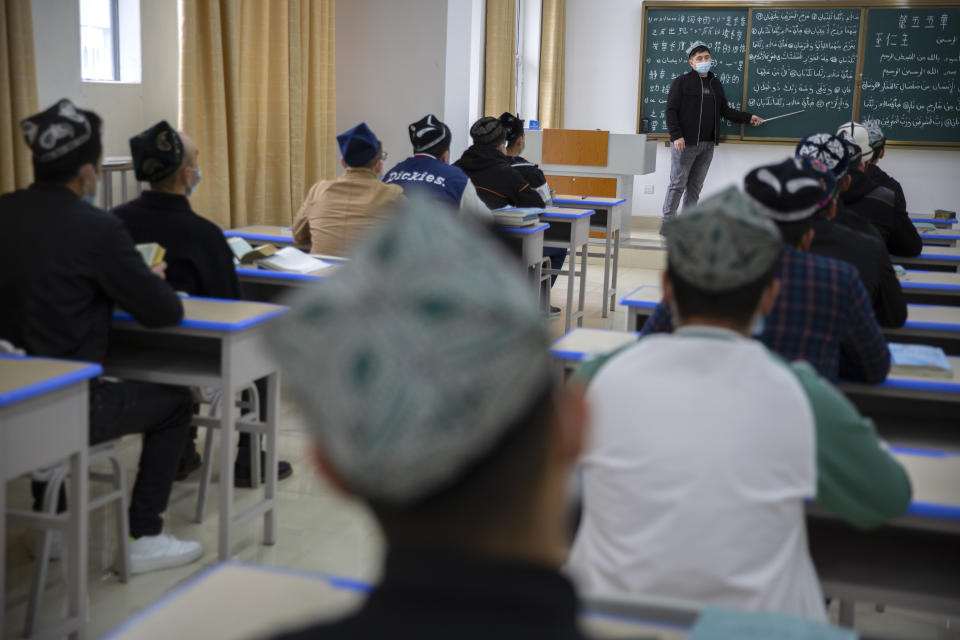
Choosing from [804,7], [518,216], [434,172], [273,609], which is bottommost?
[273,609]

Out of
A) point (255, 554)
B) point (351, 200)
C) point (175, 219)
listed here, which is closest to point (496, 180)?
point (351, 200)

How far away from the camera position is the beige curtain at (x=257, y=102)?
4.95 m

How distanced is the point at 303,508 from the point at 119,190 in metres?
2.16

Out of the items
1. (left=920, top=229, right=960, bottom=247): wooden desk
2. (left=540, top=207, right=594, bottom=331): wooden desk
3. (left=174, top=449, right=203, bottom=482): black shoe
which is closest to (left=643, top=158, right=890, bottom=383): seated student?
(left=174, top=449, right=203, bottom=482): black shoe

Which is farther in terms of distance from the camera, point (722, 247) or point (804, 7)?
point (804, 7)

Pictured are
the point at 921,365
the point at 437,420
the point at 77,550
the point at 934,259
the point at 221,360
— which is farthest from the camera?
the point at 934,259

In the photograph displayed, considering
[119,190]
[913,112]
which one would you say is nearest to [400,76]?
[119,190]

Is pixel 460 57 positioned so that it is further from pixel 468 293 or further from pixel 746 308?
pixel 468 293

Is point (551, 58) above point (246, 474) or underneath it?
above

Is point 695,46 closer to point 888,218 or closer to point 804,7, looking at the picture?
point 804,7

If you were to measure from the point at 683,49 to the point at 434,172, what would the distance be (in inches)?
240

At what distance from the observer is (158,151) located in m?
3.06

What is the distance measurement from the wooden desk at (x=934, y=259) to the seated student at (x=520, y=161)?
82.1 inches

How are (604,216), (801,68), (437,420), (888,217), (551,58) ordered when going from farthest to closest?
(551,58) < (801,68) < (604,216) < (888,217) < (437,420)
